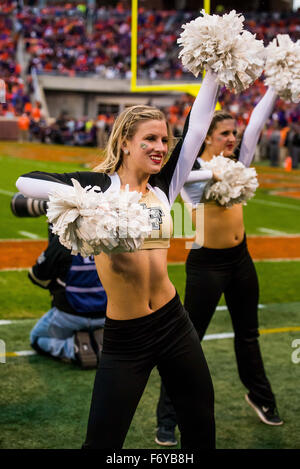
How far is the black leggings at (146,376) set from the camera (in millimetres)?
2480

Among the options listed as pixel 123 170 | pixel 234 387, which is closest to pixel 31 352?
pixel 234 387

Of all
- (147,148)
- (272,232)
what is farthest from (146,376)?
(272,232)

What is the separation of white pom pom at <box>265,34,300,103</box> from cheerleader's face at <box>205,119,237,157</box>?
392mm

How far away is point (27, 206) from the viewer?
3.76 meters

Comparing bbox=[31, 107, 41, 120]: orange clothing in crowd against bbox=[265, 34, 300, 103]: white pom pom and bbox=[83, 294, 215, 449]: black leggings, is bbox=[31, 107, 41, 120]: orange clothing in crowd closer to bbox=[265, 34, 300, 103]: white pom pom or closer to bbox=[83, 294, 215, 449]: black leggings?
bbox=[265, 34, 300, 103]: white pom pom

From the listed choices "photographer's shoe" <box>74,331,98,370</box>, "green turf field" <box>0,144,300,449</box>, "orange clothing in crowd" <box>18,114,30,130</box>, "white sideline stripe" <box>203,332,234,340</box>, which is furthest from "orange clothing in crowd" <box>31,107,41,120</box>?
"photographer's shoe" <box>74,331,98,370</box>

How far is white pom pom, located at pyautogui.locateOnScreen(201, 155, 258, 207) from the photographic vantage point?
3.68m

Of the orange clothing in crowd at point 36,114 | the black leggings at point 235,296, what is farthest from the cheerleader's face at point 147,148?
the orange clothing in crowd at point 36,114

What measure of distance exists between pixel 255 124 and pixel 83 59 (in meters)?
33.1

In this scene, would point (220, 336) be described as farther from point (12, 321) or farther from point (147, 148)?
point (147, 148)

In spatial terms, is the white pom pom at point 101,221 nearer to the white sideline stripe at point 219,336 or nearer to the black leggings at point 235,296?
the black leggings at point 235,296

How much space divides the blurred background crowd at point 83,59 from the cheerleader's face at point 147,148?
18776 mm

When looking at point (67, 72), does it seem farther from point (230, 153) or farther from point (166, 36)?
point (230, 153)

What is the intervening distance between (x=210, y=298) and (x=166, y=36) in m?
21.9
